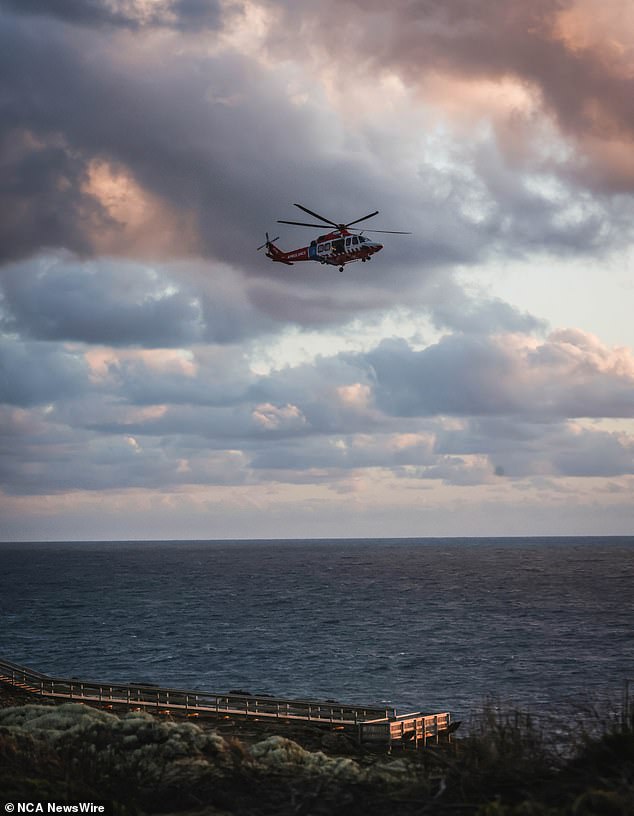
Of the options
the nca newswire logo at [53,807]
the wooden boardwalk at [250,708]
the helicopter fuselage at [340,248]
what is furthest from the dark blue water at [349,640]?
the nca newswire logo at [53,807]

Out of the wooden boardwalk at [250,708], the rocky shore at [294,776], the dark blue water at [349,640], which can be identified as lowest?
the dark blue water at [349,640]

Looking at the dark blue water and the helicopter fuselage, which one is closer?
the helicopter fuselage

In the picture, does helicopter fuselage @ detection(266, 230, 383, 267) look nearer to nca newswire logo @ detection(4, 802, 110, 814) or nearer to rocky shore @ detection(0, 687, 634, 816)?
rocky shore @ detection(0, 687, 634, 816)

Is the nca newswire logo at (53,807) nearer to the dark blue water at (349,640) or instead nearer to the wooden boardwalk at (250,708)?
the wooden boardwalk at (250,708)

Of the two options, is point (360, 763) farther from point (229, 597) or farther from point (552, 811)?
point (229, 597)

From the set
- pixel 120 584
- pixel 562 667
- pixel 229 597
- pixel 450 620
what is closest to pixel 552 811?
pixel 562 667

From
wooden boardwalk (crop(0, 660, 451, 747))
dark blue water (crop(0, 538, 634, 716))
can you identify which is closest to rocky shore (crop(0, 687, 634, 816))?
wooden boardwalk (crop(0, 660, 451, 747))
